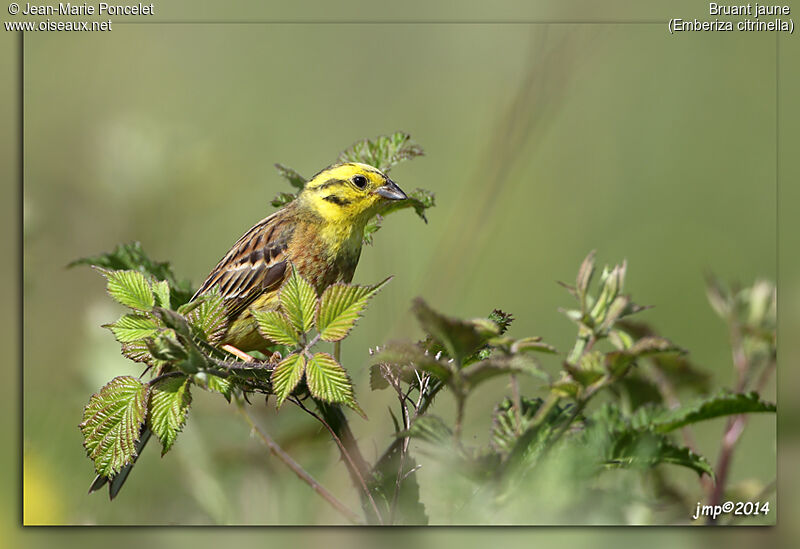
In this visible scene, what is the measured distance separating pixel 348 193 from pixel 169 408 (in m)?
1.10

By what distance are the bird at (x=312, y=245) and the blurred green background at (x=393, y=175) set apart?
116 millimetres

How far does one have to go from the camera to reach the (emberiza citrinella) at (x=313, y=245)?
242 centimetres

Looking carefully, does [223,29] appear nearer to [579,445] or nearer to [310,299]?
[310,299]

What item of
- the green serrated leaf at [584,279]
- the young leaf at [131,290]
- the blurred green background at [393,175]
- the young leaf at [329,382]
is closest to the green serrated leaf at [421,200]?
the blurred green background at [393,175]

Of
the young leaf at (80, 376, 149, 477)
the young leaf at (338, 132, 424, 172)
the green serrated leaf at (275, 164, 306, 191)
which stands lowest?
the young leaf at (80, 376, 149, 477)

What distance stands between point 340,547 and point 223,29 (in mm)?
1565

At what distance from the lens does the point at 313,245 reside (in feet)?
8.18

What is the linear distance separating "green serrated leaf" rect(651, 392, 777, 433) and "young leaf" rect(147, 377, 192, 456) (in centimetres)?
89

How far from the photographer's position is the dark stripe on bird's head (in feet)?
8.16

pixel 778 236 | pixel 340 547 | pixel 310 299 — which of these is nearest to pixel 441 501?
pixel 310 299

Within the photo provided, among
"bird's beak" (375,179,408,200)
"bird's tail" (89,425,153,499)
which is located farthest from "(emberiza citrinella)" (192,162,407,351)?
"bird's tail" (89,425,153,499)

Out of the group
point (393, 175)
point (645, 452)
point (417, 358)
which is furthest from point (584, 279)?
point (393, 175)

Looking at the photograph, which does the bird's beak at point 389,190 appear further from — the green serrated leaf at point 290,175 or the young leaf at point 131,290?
the young leaf at point 131,290

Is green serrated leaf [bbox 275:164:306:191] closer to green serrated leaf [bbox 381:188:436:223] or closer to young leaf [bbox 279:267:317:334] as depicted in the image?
green serrated leaf [bbox 381:188:436:223]
